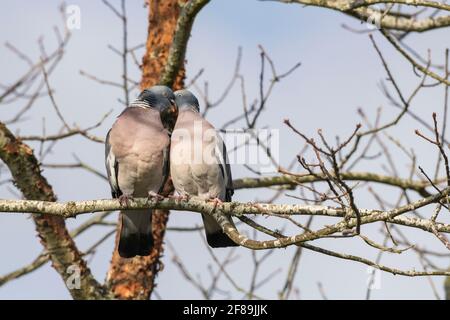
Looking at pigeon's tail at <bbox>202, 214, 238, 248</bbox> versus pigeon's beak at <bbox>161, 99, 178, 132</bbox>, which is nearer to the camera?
pigeon's tail at <bbox>202, 214, 238, 248</bbox>

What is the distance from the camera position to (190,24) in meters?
6.99

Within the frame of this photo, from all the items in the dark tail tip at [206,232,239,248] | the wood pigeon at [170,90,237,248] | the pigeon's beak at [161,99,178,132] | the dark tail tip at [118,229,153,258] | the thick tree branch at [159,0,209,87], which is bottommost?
the dark tail tip at [206,232,239,248]

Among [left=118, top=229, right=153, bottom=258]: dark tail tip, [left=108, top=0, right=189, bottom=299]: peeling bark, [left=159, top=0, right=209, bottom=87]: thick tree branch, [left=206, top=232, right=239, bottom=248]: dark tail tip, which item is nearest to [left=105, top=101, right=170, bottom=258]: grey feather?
[left=118, top=229, right=153, bottom=258]: dark tail tip

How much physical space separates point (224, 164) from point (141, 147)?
0.57 m

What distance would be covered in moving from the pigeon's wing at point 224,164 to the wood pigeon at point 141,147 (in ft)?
1.12

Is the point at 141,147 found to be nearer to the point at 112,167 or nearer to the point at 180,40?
the point at 112,167

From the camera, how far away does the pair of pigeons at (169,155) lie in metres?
5.64

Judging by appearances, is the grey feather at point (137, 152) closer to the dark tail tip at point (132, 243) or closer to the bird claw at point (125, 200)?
the bird claw at point (125, 200)

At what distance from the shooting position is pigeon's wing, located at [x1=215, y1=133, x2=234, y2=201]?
5.76m

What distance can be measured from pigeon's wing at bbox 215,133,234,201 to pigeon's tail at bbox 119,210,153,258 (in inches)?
24.7

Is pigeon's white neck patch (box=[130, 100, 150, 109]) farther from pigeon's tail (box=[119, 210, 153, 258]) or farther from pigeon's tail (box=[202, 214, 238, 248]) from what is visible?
pigeon's tail (box=[202, 214, 238, 248])

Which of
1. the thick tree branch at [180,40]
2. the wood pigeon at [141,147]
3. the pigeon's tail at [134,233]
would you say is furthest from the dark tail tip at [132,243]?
the thick tree branch at [180,40]

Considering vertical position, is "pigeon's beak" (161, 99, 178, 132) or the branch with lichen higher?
the branch with lichen

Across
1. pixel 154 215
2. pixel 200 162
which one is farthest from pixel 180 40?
pixel 200 162
